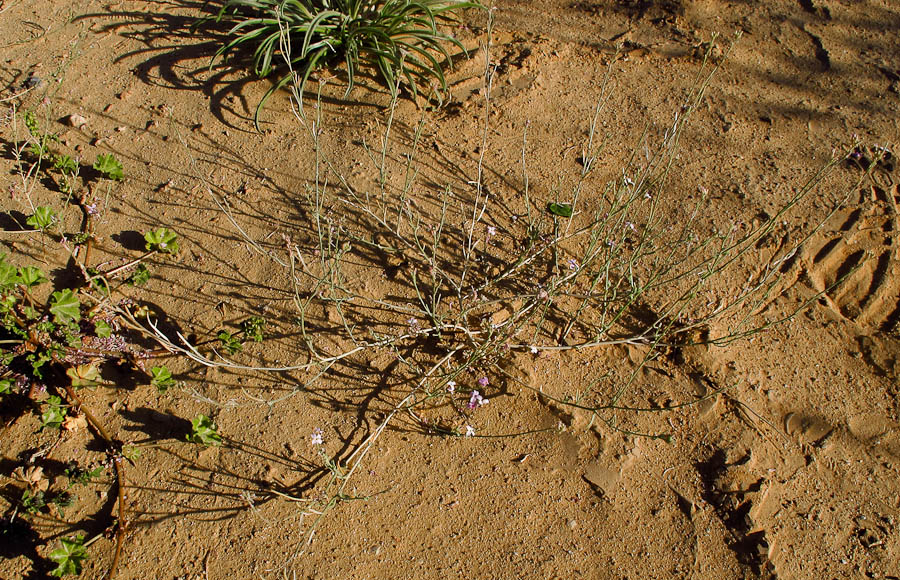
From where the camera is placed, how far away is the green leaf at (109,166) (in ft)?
9.66

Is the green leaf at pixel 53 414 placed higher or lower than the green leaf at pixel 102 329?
lower

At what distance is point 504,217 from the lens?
293 cm

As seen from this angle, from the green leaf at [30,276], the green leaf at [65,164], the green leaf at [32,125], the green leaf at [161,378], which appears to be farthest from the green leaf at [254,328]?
the green leaf at [32,125]

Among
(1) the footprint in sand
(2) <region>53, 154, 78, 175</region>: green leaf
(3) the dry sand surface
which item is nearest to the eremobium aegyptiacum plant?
(3) the dry sand surface

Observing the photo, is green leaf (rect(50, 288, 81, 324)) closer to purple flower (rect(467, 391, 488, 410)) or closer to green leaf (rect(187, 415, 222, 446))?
green leaf (rect(187, 415, 222, 446))

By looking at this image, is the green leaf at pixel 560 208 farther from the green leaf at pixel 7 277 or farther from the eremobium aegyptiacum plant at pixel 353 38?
the green leaf at pixel 7 277

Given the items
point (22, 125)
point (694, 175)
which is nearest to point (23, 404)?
point (22, 125)

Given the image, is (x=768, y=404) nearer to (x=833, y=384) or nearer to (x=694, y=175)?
(x=833, y=384)

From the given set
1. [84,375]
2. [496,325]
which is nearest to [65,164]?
[84,375]

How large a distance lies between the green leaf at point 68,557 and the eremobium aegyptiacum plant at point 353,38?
2021mm

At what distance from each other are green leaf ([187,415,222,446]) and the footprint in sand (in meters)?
2.37

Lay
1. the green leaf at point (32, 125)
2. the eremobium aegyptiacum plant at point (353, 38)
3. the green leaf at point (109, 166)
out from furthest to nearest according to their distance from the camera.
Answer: the eremobium aegyptiacum plant at point (353, 38), the green leaf at point (32, 125), the green leaf at point (109, 166)

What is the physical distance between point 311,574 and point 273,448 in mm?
458

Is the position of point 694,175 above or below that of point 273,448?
above
